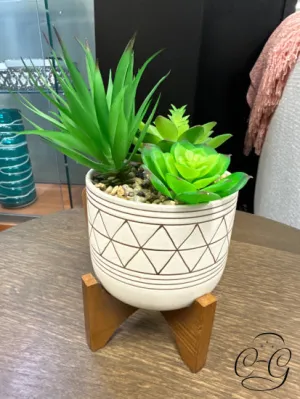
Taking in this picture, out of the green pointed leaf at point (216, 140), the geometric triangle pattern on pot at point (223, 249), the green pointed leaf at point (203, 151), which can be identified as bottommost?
the geometric triangle pattern on pot at point (223, 249)

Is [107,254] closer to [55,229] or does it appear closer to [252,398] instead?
[252,398]

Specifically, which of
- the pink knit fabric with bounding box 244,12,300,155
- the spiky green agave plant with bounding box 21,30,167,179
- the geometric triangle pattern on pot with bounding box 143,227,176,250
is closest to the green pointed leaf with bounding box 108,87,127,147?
the spiky green agave plant with bounding box 21,30,167,179

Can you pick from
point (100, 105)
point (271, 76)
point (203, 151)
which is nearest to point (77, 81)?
point (100, 105)

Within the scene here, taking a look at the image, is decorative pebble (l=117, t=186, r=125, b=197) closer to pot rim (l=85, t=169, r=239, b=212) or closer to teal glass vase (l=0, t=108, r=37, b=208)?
pot rim (l=85, t=169, r=239, b=212)

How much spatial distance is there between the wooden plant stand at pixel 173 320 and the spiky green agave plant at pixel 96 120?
0.43 feet

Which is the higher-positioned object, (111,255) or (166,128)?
(166,128)

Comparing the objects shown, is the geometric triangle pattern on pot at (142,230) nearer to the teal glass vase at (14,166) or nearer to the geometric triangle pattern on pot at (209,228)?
the geometric triangle pattern on pot at (209,228)

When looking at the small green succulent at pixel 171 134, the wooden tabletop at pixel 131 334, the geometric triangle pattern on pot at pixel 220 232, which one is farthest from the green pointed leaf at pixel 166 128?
the wooden tabletop at pixel 131 334

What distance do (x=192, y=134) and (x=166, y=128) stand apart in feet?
0.09

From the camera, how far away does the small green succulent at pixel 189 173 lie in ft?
0.97

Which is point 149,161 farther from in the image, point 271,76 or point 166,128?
point 271,76

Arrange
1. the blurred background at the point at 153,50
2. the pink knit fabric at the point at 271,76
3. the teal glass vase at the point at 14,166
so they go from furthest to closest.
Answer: the teal glass vase at the point at 14,166, the blurred background at the point at 153,50, the pink knit fabric at the point at 271,76

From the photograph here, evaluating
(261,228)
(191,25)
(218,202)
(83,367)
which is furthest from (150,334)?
(191,25)

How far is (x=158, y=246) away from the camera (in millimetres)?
316
